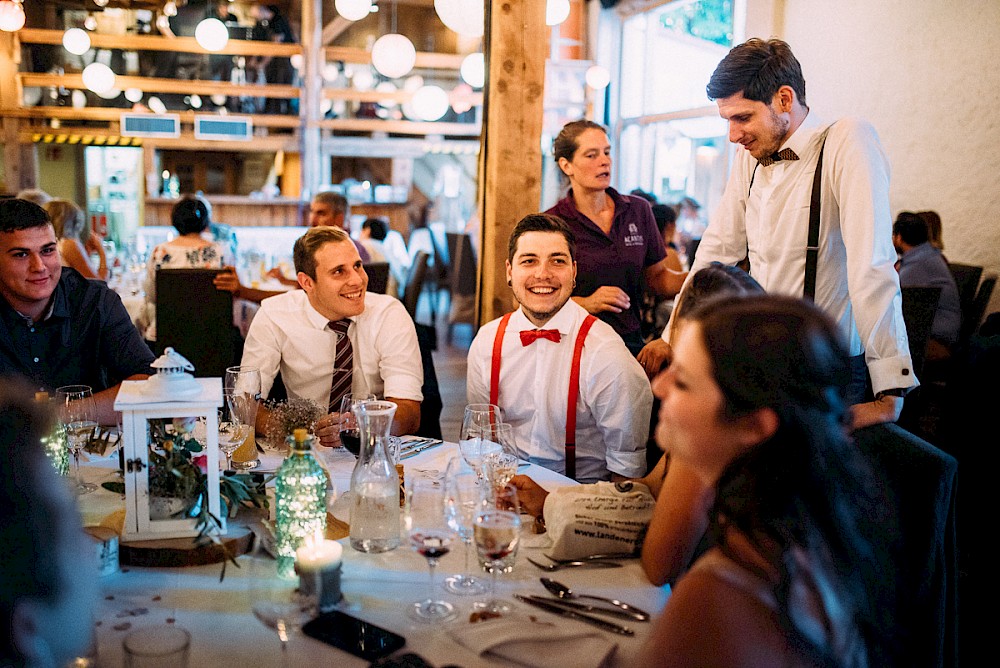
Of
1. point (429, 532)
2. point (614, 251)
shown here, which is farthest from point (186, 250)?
point (429, 532)

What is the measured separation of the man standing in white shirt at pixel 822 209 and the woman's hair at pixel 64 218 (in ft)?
14.5

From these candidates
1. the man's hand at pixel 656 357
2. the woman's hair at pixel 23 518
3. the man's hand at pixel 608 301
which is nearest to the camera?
the woman's hair at pixel 23 518

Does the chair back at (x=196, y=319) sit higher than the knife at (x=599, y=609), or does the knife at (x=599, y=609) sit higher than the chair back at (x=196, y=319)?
the chair back at (x=196, y=319)

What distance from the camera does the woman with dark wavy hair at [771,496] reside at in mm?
1074

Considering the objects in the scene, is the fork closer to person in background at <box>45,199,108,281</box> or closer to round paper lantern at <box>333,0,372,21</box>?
person in background at <box>45,199,108,281</box>

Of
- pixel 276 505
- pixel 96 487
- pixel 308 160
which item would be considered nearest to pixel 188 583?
pixel 276 505

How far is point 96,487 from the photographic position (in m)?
2.08

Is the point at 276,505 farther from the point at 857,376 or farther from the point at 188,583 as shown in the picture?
the point at 857,376

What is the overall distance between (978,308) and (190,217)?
5058 millimetres

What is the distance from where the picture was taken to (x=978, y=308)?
221 inches

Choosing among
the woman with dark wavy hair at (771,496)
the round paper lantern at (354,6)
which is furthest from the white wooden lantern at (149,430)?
the round paper lantern at (354,6)

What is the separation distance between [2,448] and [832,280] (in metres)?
2.30

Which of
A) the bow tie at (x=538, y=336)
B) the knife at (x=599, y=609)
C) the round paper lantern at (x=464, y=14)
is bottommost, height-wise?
the knife at (x=599, y=609)

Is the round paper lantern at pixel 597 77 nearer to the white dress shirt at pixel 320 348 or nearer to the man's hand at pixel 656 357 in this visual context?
the white dress shirt at pixel 320 348
